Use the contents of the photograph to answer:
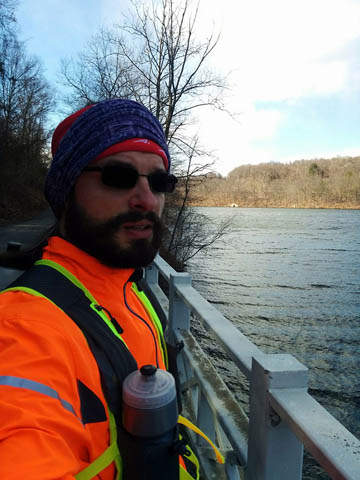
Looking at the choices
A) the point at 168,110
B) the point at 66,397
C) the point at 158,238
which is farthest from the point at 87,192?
the point at 168,110

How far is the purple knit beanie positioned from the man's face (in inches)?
1.7

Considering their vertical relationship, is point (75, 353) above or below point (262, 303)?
above

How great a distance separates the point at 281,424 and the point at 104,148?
3.98 ft

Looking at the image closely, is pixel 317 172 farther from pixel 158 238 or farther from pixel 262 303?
pixel 158 238

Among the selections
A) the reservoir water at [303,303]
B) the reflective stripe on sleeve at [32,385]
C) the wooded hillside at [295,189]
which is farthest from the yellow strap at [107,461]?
the wooded hillside at [295,189]

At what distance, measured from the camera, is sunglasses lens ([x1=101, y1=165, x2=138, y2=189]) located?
4.65 feet

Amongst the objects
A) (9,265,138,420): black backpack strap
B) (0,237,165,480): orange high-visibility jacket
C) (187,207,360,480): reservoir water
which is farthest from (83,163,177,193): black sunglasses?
(187,207,360,480): reservoir water

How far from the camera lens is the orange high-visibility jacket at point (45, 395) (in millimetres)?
753

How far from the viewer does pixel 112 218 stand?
1425 mm

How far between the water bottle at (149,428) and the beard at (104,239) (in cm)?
53

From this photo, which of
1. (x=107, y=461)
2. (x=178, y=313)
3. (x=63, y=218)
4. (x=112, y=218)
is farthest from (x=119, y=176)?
(x=178, y=313)

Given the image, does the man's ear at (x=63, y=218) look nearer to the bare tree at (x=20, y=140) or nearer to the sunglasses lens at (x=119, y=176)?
the sunglasses lens at (x=119, y=176)

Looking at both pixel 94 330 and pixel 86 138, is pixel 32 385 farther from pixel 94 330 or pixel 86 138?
pixel 86 138

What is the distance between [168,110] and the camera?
53.1 ft
